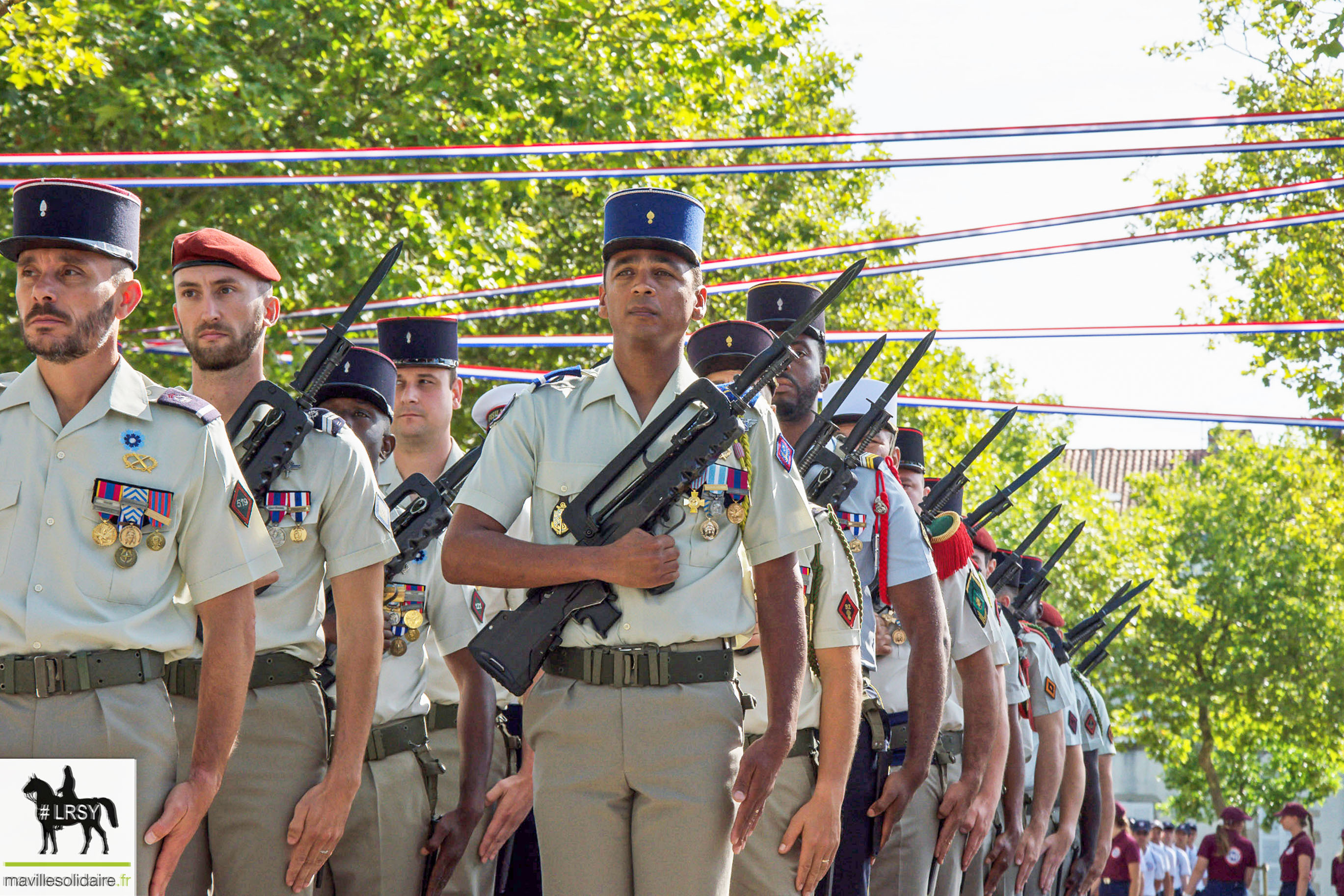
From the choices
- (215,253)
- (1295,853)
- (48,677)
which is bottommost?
(1295,853)

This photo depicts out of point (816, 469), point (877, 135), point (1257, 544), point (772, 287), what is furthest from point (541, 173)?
point (1257, 544)

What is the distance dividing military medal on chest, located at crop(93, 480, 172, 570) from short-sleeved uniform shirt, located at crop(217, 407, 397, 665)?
2.48 feet

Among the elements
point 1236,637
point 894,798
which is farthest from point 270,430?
point 1236,637

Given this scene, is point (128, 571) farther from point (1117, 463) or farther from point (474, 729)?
point (1117, 463)

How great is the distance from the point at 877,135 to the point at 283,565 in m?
5.23

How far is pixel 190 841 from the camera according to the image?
12.7ft

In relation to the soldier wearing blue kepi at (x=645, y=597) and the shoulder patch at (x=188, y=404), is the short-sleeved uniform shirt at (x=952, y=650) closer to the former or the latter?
the soldier wearing blue kepi at (x=645, y=597)

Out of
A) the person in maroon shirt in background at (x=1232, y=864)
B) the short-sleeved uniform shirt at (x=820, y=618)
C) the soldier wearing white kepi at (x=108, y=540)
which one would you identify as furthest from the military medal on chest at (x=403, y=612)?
the person in maroon shirt in background at (x=1232, y=864)

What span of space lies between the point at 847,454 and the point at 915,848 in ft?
4.80

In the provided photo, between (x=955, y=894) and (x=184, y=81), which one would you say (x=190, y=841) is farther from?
(x=184, y=81)

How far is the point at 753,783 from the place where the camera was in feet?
11.6

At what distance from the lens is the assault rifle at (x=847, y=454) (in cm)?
537

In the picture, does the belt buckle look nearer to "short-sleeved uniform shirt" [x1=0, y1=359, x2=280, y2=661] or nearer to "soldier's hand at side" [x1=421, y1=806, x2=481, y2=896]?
"short-sleeved uniform shirt" [x1=0, y1=359, x2=280, y2=661]

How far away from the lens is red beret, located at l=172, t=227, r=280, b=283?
431cm
